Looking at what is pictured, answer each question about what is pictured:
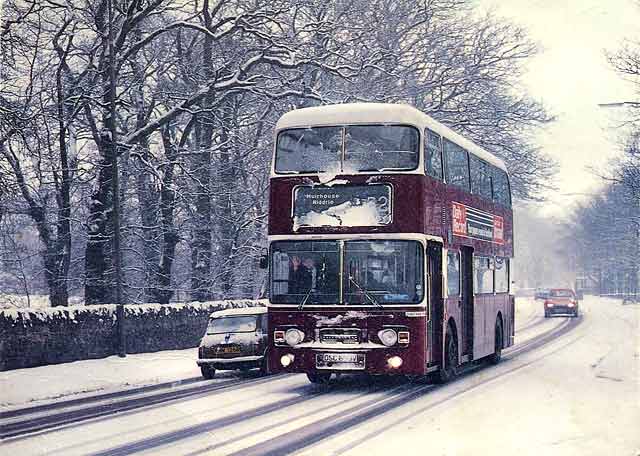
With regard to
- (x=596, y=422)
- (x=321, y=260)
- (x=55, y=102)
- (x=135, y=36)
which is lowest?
(x=596, y=422)

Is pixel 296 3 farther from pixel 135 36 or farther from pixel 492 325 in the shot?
pixel 492 325

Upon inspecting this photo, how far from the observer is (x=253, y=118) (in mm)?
42156

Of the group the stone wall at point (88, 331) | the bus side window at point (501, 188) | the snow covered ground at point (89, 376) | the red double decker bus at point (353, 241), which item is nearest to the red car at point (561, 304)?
the stone wall at point (88, 331)

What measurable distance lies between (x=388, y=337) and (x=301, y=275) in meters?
1.71

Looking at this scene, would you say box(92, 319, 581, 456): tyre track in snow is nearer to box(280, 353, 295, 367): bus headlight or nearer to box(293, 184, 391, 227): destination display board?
box(280, 353, 295, 367): bus headlight

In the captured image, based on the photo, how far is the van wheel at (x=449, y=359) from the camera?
64.8ft

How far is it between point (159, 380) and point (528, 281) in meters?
162

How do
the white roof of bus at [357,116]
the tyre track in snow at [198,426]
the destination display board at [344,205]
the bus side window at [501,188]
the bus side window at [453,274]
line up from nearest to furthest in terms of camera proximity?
the tyre track in snow at [198,426], the destination display board at [344,205], the white roof of bus at [357,116], the bus side window at [453,274], the bus side window at [501,188]

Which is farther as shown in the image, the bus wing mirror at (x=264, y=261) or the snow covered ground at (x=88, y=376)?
the snow covered ground at (x=88, y=376)

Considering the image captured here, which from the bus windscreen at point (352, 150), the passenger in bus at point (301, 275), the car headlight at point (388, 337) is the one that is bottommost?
the car headlight at point (388, 337)

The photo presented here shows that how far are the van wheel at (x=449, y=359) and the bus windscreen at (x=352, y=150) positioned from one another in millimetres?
3651

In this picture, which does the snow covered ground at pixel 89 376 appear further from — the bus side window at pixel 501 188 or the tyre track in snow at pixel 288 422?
the bus side window at pixel 501 188

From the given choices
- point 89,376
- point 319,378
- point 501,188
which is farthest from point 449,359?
point 89,376

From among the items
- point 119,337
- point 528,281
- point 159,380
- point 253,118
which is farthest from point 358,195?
point 528,281
